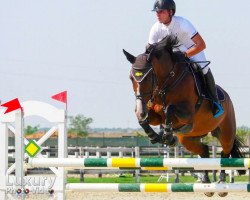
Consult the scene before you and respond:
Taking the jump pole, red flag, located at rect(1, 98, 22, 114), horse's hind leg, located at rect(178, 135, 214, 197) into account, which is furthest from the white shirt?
red flag, located at rect(1, 98, 22, 114)

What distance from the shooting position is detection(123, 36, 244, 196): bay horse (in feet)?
22.6

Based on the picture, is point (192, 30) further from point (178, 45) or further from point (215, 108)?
point (215, 108)

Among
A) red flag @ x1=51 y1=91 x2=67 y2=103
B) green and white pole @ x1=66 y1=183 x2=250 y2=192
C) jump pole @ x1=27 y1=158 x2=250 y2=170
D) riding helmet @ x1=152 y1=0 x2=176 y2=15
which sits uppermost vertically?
riding helmet @ x1=152 y1=0 x2=176 y2=15

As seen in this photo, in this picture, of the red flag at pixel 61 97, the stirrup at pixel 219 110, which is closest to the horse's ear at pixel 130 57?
the stirrup at pixel 219 110

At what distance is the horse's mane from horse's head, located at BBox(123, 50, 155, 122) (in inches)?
10.2

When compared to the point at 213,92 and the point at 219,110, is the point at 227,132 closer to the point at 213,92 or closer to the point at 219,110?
the point at 219,110

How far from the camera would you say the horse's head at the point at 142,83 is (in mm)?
6789

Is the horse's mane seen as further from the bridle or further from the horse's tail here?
the horse's tail

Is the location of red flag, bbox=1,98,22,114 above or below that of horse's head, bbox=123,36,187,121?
below

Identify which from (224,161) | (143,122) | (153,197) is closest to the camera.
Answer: (224,161)

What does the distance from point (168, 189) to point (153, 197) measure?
6.04 meters

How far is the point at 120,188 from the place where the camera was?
24.1 feet

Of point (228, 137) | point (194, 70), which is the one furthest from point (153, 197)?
point (194, 70)

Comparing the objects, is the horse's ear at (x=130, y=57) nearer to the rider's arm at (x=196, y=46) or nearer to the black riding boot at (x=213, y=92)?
the rider's arm at (x=196, y=46)
